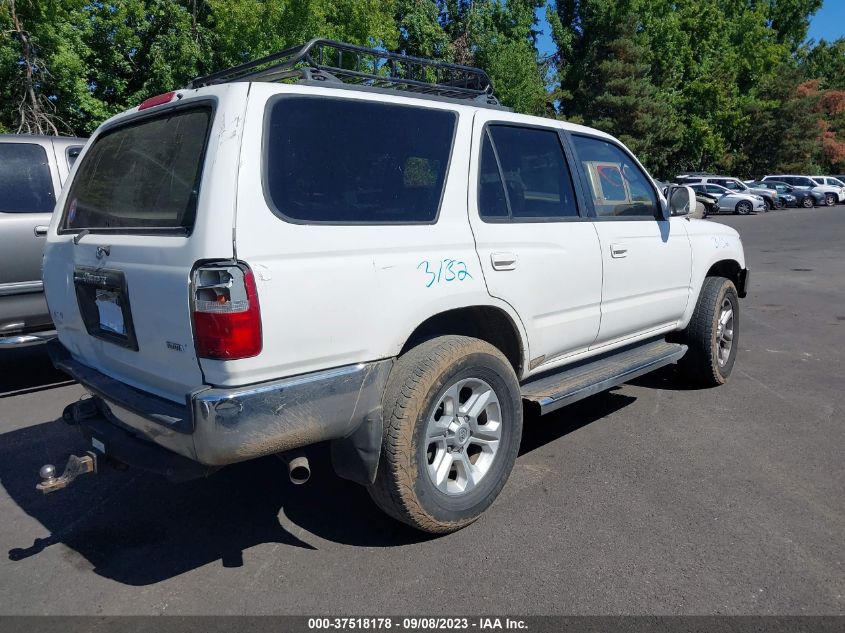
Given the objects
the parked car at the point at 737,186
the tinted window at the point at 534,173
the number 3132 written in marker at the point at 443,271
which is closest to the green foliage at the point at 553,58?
the parked car at the point at 737,186

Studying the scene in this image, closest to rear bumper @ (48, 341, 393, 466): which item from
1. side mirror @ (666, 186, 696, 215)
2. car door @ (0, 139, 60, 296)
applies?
side mirror @ (666, 186, 696, 215)

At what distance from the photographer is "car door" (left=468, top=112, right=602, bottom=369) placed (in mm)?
3408

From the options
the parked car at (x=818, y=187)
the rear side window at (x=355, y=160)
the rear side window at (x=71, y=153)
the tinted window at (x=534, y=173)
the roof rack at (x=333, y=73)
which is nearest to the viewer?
the rear side window at (x=355, y=160)

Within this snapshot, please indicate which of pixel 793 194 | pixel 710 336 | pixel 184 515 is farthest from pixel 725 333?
pixel 793 194

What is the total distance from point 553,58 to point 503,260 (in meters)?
42.7

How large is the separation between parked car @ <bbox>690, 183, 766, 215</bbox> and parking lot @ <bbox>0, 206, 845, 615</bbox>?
30239 mm

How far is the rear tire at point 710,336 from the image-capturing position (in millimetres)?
5270

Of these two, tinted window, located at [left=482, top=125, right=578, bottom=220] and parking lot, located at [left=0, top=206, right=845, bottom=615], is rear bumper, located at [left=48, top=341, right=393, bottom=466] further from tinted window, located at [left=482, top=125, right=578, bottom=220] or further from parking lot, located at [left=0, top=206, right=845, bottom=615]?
tinted window, located at [left=482, top=125, right=578, bottom=220]

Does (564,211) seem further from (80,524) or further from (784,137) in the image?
(784,137)

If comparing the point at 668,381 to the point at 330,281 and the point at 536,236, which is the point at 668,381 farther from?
the point at 330,281

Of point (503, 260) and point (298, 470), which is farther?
point (503, 260)

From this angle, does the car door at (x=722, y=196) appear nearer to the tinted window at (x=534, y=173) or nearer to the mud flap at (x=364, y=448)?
the tinted window at (x=534, y=173)

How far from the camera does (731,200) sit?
32.2m

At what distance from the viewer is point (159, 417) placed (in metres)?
2.65
